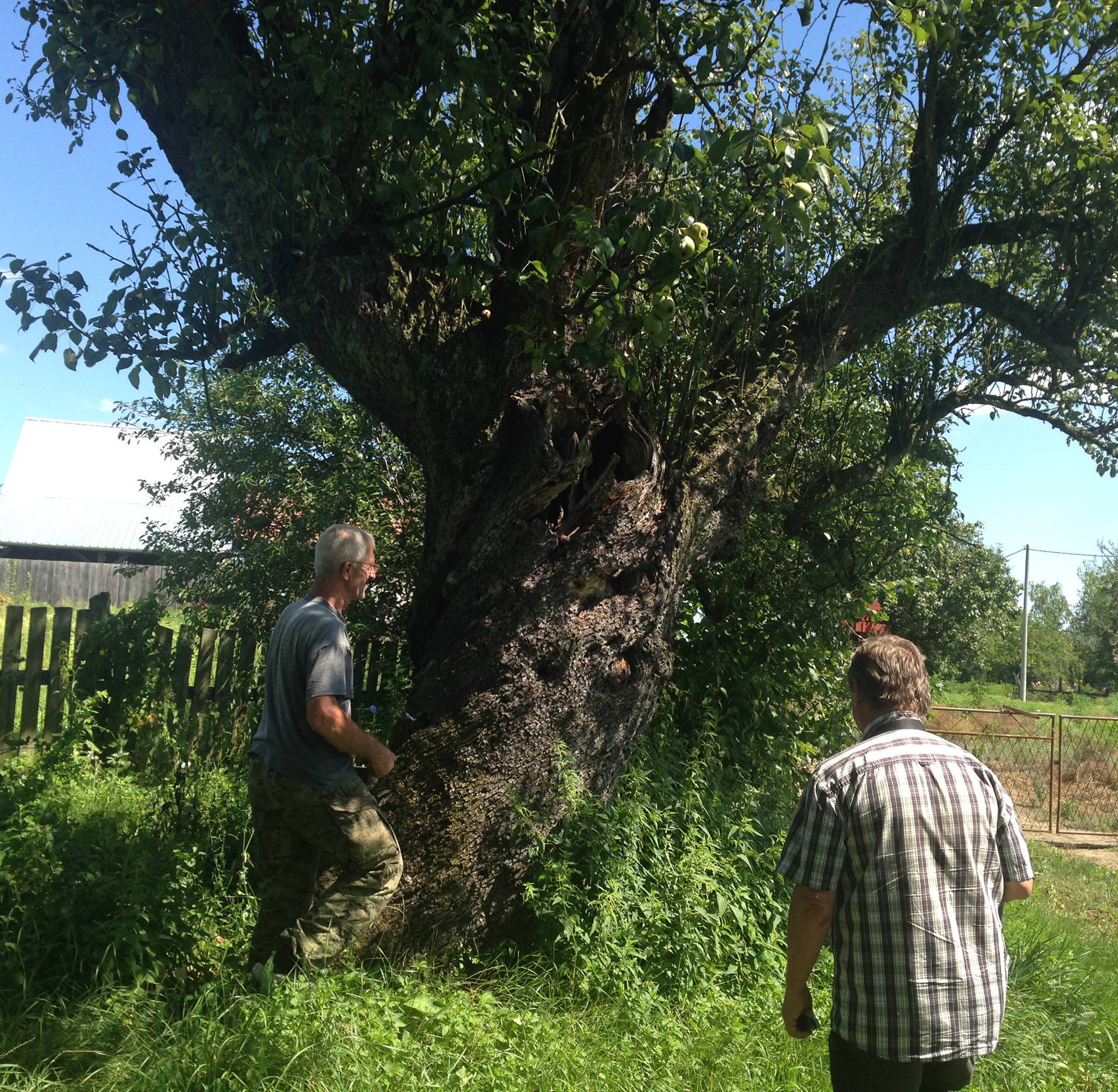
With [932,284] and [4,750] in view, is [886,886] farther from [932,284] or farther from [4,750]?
[4,750]

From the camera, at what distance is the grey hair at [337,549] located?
409cm

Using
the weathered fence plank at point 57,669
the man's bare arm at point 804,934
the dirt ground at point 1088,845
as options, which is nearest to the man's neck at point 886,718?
the man's bare arm at point 804,934

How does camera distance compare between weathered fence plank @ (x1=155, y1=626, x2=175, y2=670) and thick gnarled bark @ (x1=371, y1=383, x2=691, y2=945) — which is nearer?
thick gnarled bark @ (x1=371, y1=383, x2=691, y2=945)

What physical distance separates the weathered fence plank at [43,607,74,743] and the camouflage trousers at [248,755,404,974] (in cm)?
378

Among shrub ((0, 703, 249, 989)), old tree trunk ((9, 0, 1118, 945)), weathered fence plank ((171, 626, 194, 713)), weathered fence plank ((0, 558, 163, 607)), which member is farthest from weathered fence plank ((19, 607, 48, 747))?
weathered fence plank ((0, 558, 163, 607))

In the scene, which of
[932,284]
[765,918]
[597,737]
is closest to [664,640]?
[597,737]

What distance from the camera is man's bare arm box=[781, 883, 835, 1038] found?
2.71 metres

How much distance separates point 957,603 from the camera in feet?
60.0

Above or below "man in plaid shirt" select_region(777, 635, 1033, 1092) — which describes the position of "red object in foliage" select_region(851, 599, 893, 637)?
above

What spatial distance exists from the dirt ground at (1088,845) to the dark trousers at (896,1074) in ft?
35.2

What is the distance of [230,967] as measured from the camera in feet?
13.8

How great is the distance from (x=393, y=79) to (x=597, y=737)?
11.7ft

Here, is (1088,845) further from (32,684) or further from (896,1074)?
(32,684)

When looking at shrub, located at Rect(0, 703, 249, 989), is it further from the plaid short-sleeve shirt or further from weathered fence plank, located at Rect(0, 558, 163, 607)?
weathered fence plank, located at Rect(0, 558, 163, 607)
